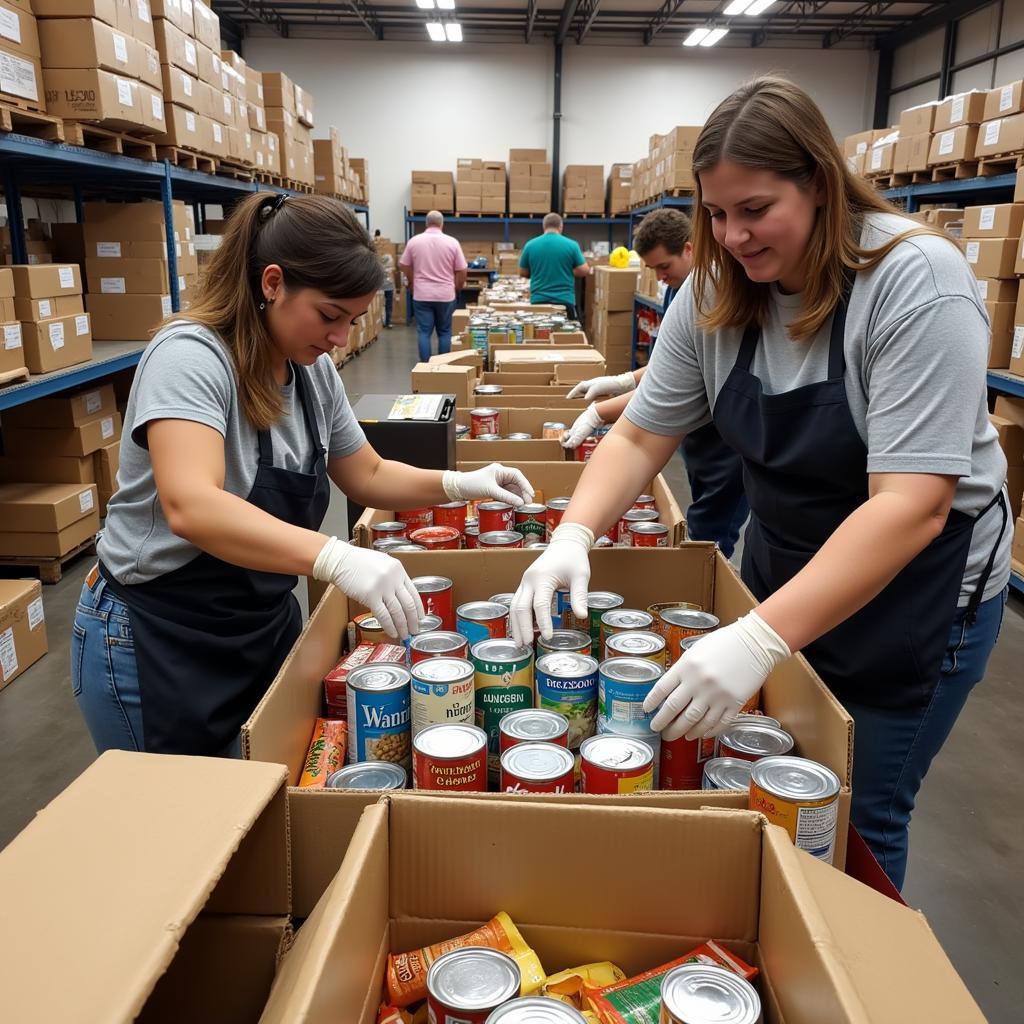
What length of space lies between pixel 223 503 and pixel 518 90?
54.3 feet

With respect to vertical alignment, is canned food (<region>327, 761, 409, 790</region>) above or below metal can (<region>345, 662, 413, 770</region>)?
below

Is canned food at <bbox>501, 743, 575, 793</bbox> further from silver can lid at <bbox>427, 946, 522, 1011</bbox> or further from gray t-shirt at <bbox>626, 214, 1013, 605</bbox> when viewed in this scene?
gray t-shirt at <bbox>626, 214, 1013, 605</bbox>

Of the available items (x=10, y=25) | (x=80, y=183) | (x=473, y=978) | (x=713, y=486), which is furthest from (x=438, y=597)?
(x=80, y=183)

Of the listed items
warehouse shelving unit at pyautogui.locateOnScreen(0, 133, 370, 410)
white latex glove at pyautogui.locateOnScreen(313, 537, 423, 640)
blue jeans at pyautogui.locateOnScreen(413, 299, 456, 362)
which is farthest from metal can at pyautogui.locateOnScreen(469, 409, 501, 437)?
blue jeans at pyautogui.locateOnScreen(413, 299, 456, 362)

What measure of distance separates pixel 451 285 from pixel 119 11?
5.97m

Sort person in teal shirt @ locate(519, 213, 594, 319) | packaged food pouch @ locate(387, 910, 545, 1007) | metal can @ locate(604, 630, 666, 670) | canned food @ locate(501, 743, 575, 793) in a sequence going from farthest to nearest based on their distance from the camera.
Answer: person in teal shirt @ locate(519, 213, 594, 319) → metal can @ locate(604, 630, 666, 670) → canned food @ locate(501, 743, 575, 793) → packaged food pouch @ locate(387, 910, 545, 1007)

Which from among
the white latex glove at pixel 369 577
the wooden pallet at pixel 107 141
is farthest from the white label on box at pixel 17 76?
the white latex glove at pixel 369 577

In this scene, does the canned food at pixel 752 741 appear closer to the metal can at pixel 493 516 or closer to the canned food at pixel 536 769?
the canned food at pixel 536 769

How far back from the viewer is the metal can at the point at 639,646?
1.41 meters

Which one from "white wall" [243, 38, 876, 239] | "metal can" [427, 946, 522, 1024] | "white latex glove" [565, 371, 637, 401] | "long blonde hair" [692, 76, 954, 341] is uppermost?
"white wall" [243, 38, 876, 239]

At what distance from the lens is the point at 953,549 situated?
55.0 inches

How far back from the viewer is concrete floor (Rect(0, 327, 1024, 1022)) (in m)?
2.15

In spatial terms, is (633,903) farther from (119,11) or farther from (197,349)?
(119,11)

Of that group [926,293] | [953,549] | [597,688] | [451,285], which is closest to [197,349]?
[597,688]
